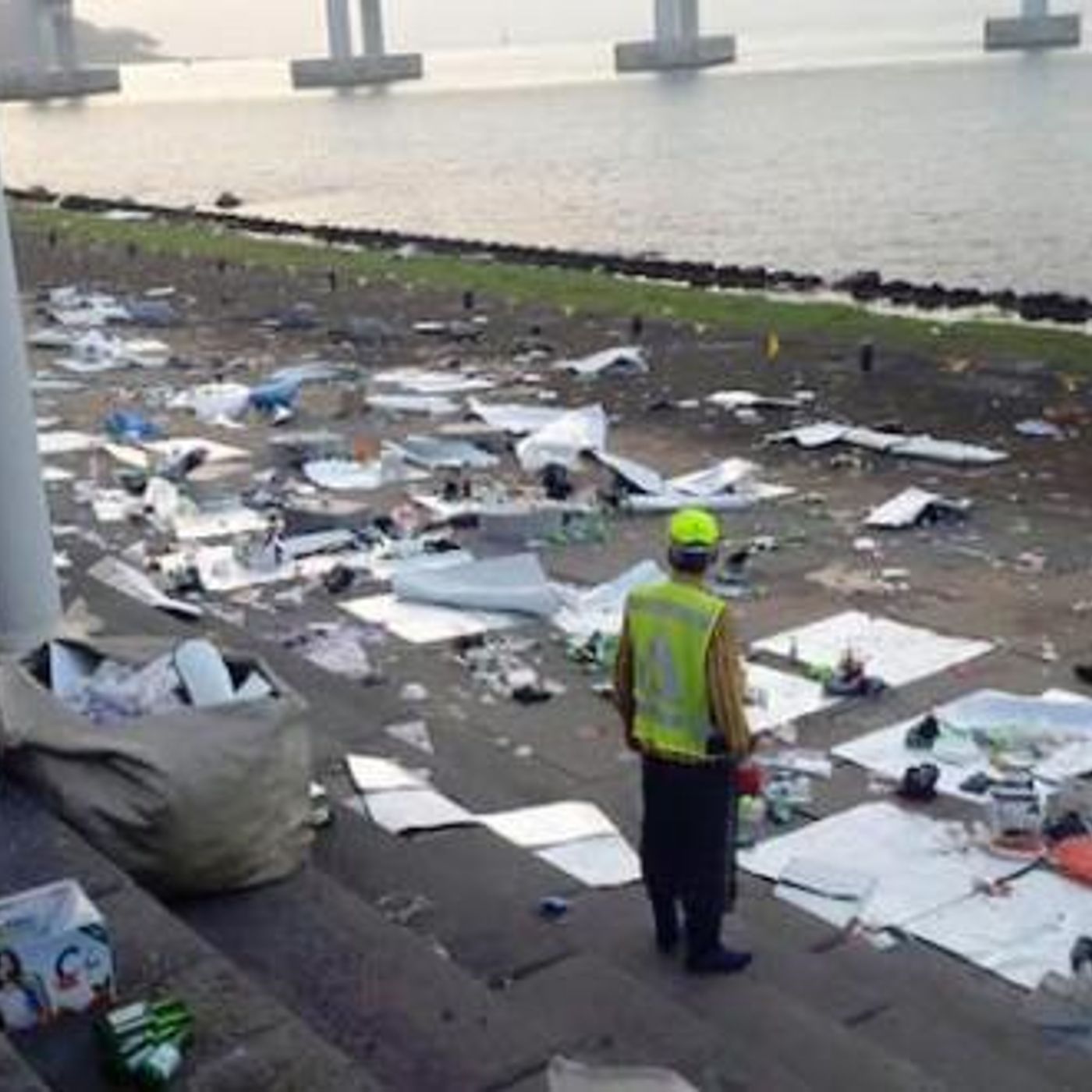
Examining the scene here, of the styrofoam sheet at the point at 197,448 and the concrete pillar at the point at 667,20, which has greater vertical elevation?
the concrete pillar at the point at 667,20

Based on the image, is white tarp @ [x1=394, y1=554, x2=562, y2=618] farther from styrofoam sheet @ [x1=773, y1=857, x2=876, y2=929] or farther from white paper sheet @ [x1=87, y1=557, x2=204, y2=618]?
styrofoam sheet @ [x1=773, y1=857, x2=876, y2=929]

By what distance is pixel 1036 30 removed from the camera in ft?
420

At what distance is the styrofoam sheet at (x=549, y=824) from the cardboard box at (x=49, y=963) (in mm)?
2230

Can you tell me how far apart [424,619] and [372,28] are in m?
138

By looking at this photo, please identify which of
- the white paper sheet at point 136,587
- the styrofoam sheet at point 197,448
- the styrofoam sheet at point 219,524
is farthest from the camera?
the styrofoam sheet at point 197,448

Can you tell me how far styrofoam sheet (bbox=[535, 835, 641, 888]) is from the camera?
5.95 meters

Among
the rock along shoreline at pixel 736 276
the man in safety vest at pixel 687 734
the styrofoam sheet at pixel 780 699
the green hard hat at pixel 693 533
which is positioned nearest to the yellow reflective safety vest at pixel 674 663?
the man in safety vest at pixel 687 734

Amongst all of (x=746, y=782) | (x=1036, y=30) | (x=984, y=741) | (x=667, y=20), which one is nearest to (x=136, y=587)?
(x=984, y=741)

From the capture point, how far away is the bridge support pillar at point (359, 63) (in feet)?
440

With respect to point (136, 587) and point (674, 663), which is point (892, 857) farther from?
point (136, 587)

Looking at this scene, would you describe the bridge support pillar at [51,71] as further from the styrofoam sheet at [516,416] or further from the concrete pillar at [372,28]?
the styrofoam sheet at [516,416]

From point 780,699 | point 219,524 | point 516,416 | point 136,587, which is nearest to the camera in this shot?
point 780,699

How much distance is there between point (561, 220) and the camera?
40.8 meters

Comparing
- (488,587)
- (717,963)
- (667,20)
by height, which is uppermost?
(667,20)
